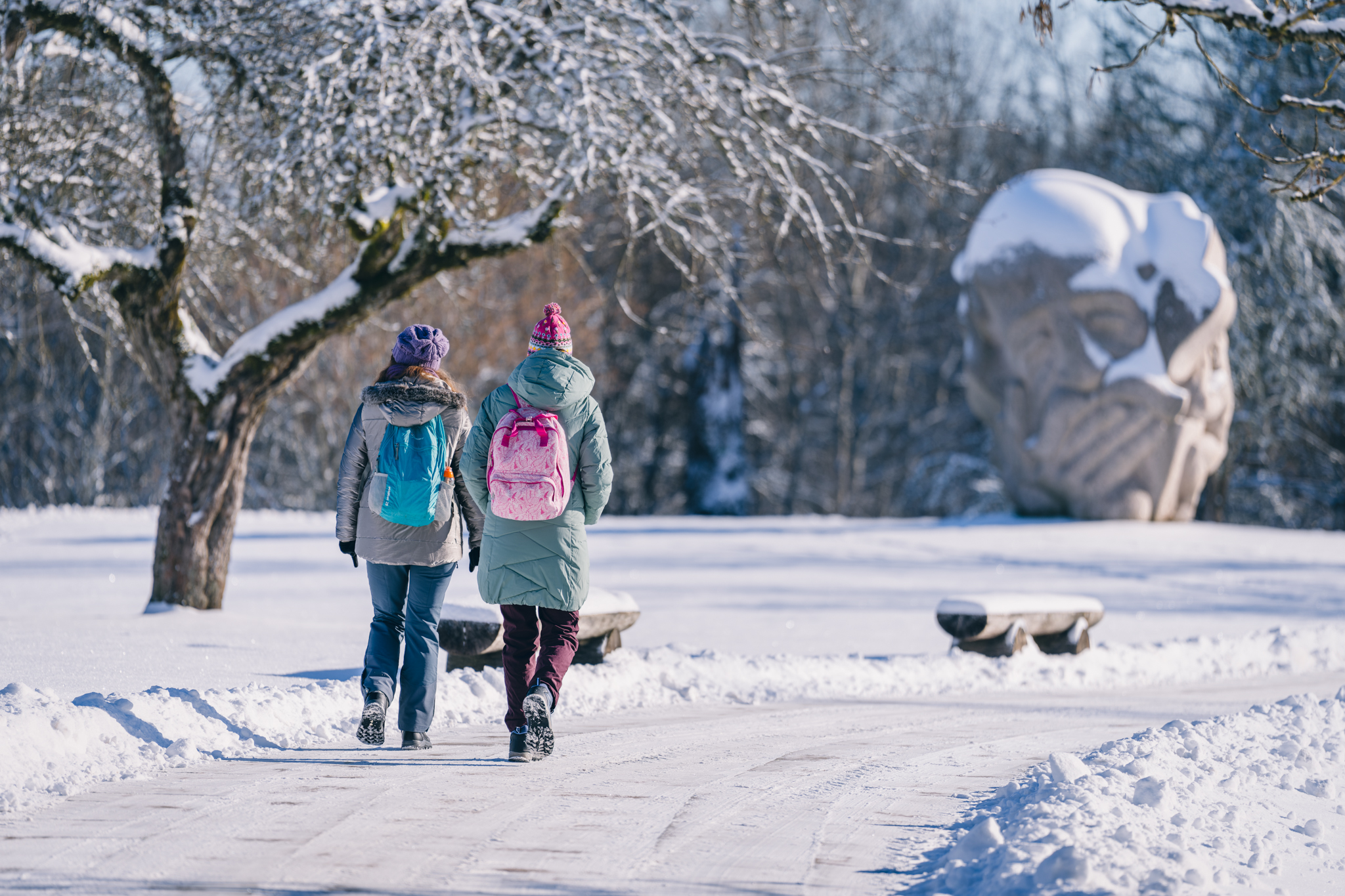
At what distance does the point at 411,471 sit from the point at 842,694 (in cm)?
357

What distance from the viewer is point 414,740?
18.5ft

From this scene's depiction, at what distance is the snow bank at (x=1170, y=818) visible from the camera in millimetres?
3676

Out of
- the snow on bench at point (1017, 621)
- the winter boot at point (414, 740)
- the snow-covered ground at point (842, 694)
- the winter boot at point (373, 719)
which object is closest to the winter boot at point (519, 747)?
the snow-covered ground at point (842, 694)

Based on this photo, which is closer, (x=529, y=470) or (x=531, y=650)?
(x=529, y=470)

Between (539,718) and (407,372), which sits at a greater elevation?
(407,372)

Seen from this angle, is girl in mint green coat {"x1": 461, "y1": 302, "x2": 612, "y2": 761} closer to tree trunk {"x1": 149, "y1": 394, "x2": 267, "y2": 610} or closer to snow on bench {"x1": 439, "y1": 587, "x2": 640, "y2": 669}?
snow on bench {"x1": 439, "y1": 587, "x2": 640, "y2": 669}

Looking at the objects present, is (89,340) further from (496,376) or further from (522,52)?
(522,52)

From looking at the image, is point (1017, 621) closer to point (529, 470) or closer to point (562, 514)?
point (562, 514)

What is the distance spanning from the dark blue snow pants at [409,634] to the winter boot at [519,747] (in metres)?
0.44

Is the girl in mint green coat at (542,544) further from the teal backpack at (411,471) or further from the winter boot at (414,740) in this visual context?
the winter boot at (414,740)

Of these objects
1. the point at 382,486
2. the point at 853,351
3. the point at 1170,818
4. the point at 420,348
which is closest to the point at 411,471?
the point at 382,486

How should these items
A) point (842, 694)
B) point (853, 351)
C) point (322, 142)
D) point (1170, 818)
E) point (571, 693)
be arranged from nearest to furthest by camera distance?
point (1170, 818) → point (571, 693) → point (842, 694) → point (322, 142) → point (853, 351)

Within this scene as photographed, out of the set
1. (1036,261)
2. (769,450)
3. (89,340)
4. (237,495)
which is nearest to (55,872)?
(237,495)

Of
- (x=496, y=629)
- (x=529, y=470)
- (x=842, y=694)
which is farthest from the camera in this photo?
(x=842, y=694)
